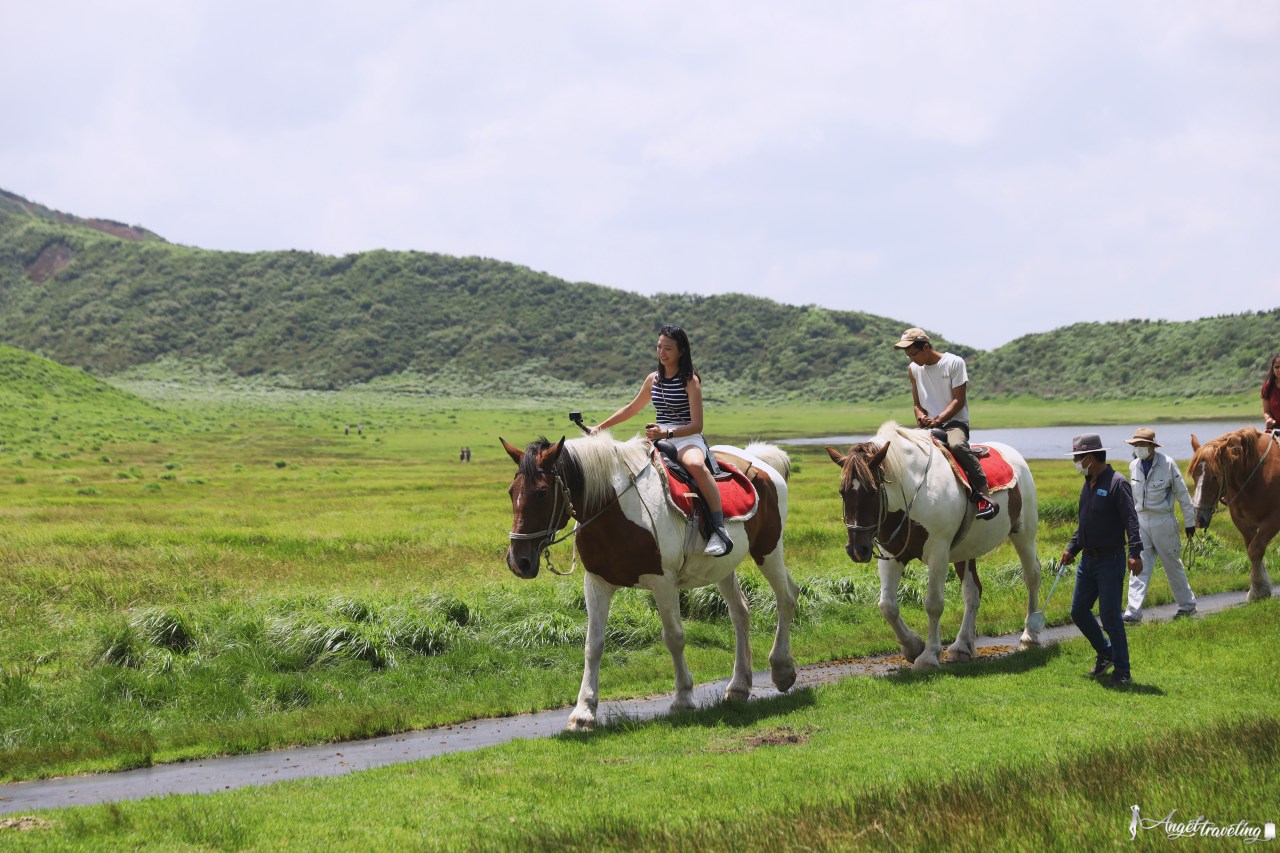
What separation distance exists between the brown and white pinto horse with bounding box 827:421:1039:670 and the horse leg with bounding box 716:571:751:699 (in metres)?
1.46

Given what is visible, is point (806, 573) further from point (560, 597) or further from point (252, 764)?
point (252, 764)

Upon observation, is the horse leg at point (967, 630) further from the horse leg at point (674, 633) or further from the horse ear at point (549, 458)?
the horse ear at point (549, 458)

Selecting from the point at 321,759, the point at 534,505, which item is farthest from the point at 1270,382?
the point at 321,759

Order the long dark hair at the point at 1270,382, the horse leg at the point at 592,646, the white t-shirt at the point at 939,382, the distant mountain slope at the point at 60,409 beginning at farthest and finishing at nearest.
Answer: the distant mountain slope at the point at 60,409 → the long dark hair at the point at 1270,382 → the white t-shirt at the point at 939,382 → the horse leg at the point at 592,646

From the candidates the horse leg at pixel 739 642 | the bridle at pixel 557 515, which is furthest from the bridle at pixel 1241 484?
the bridle at pixel 557 515

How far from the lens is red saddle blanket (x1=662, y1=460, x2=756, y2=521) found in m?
10.4

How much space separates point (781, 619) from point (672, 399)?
3.15 metres

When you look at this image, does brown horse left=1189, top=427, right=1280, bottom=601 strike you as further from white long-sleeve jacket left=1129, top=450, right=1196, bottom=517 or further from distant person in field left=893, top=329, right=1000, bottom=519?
distant person in field left=893, top=329, right=1000, bottom=519

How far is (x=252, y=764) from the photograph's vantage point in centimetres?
1033

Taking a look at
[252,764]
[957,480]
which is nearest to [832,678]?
[957,480]

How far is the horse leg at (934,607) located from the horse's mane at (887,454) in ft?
4.27

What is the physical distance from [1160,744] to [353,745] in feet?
26.0

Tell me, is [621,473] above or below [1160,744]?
above

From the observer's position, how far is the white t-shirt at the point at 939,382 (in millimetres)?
12609
